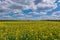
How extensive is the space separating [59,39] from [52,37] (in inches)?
14.2

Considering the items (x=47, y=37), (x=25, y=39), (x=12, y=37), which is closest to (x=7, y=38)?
(x=12, y=37)

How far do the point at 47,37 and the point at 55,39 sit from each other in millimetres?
479

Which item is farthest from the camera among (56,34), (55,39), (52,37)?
(56,34)

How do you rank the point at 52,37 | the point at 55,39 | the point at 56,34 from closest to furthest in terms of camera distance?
1. the point at 55,39
2. the point at 52,37
3. the point at 56,34

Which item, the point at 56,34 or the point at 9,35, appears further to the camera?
the point at 56,34

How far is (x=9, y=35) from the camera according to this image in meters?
9.55

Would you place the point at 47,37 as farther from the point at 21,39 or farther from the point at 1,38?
the point at 1,38

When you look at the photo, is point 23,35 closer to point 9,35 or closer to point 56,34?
point 9,35

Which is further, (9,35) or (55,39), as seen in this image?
(9,35)

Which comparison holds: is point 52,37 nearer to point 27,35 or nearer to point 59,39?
point 59,39

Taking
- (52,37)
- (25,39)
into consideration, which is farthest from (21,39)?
(52,37)

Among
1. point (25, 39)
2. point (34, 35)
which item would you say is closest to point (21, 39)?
point (25, 39)

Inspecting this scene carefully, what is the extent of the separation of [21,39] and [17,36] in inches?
11.9

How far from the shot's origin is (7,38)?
916 centimetres
